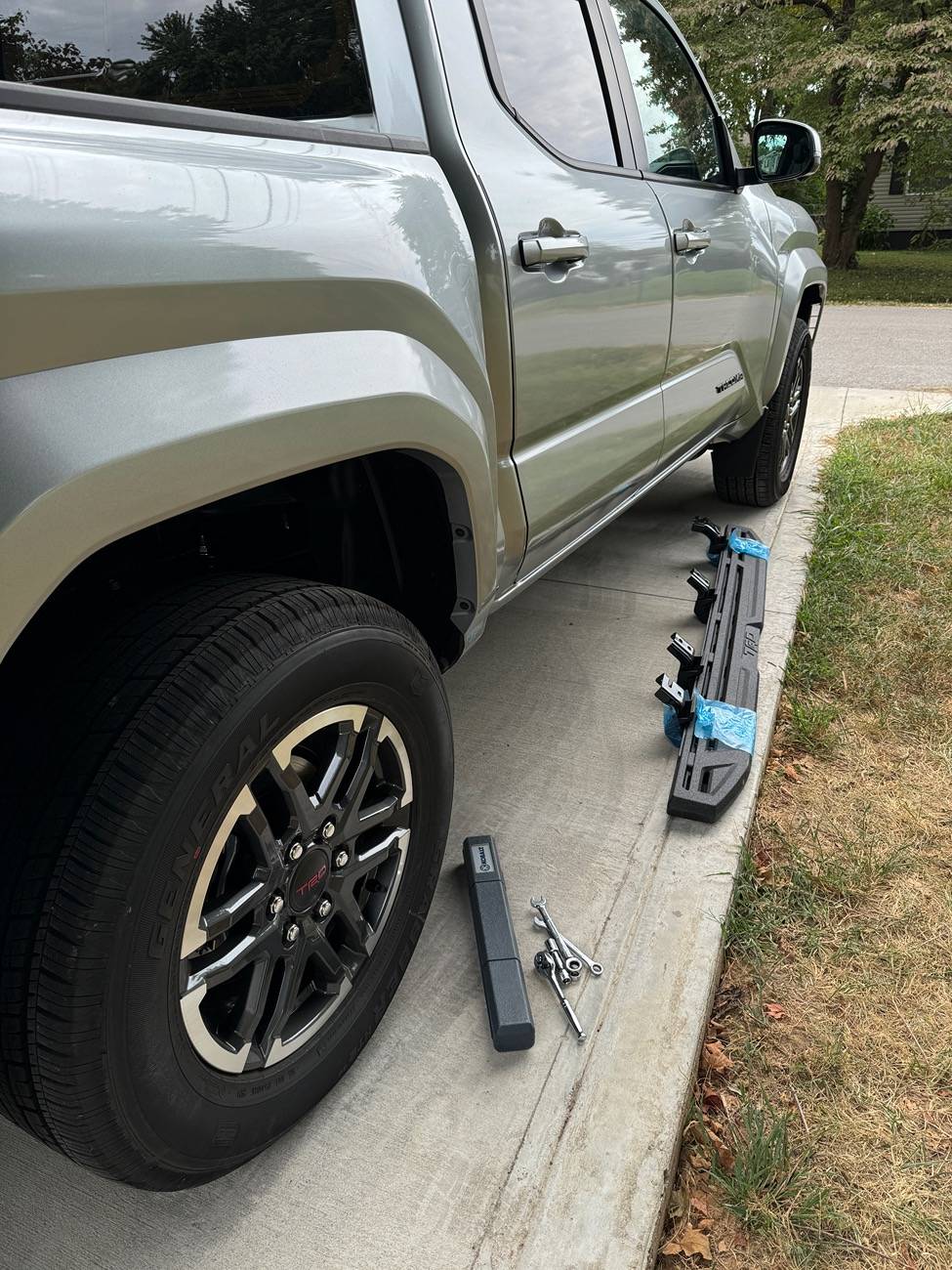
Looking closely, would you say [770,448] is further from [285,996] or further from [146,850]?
[146,850]

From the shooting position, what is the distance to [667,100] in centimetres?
309

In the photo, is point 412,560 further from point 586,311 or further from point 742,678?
point 742,678

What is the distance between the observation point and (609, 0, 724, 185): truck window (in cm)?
281

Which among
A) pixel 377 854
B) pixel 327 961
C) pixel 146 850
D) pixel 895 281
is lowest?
pixel 895 281

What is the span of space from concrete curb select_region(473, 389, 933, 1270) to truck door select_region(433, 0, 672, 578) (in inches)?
32.0

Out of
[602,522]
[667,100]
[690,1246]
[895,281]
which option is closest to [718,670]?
[602,522]

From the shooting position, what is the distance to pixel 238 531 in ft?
5.97

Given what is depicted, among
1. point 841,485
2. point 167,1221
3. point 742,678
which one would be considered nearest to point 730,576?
point 742,678

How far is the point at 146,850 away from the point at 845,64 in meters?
19.5

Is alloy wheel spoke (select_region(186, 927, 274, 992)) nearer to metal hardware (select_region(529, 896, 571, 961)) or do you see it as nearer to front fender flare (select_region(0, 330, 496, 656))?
front fender flare (select_region(0, 330, 496, 656))

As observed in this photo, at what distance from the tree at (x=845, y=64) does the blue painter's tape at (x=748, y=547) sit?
15556mm

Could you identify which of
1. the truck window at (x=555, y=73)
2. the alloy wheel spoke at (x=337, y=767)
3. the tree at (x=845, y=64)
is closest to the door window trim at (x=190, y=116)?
the truck window at (x=555, y=73)

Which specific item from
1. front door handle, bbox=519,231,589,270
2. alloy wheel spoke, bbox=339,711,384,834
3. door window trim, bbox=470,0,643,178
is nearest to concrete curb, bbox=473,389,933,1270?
alloy wheel spoke, bbox=339,711,384,834

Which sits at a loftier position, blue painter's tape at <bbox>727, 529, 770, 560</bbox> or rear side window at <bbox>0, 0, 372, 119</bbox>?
rear side window at <bbox>0, 0, 372, 119</bbox>
